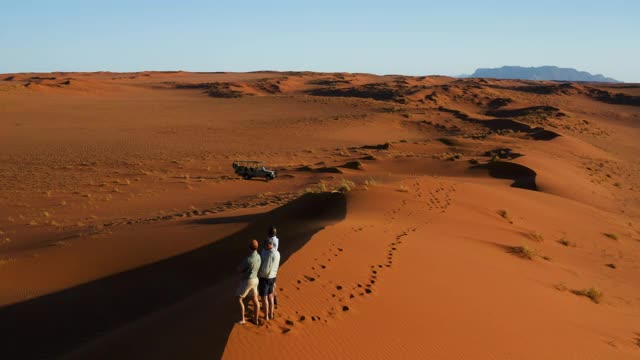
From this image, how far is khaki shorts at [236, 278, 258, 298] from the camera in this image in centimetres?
672

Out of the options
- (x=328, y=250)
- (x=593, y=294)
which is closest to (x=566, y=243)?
(x=593, y=294)

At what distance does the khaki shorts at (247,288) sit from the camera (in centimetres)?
672

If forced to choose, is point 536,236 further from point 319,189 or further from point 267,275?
point 267,275

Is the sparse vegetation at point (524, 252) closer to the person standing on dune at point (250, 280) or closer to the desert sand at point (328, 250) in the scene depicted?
the desert sand at point (328, 250)

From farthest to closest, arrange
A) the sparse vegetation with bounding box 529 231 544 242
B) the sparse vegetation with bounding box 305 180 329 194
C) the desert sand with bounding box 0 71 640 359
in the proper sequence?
the sparse vegetation with bounding box 305 180 329 194 < the sparse vegetation with bounding box 529 231 544 242 < the desert sand with bounding box 0 71 640 359

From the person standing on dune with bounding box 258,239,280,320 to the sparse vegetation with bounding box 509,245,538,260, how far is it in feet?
25.4

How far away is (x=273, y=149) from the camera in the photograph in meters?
38.3

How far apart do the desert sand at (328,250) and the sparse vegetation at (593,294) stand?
33mm

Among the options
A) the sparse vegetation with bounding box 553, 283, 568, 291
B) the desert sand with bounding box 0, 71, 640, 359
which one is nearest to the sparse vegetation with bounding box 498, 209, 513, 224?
the desert sand with bounding box 0, 71, 640, 359

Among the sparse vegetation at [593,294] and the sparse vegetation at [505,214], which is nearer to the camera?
the sparse vegetation at [593,294]

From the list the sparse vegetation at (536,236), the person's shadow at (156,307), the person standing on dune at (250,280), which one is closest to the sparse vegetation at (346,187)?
the person's shadow at (156,307)

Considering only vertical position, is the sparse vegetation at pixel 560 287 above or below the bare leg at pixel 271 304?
below

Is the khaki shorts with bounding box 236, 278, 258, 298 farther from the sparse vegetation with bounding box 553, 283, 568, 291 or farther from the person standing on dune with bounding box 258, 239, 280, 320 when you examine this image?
the sparse vegetation with bounding box 553, 283, 568, 291

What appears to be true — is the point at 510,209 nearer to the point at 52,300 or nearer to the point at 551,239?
the point at 551,239
